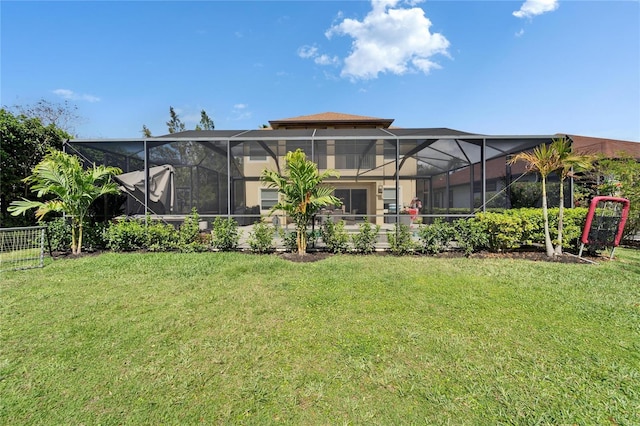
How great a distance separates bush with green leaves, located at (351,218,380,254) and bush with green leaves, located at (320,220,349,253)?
22 centimetres

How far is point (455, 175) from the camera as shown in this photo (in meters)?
9.18

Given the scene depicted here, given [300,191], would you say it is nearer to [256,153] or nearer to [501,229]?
[256,153]

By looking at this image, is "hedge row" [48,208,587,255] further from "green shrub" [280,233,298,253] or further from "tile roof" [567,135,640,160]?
"tile roof" [567,135,640,160]

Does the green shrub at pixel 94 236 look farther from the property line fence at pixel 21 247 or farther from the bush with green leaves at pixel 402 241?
the bush with green leaves at pixel 402 241

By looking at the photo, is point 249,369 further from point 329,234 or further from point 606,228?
point 606,228

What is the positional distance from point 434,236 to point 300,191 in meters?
3.30

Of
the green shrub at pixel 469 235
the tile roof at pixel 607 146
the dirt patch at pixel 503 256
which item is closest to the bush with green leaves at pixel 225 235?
the dirt patch at pixel 503 256

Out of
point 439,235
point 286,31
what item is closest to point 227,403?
point 439,235

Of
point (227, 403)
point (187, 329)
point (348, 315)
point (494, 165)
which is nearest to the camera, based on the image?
point (227, 403)

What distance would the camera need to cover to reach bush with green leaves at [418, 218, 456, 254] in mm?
6230

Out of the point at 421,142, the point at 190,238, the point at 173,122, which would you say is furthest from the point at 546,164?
the point at 173,122

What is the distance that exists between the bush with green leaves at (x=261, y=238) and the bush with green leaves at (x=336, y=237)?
1.29 meters

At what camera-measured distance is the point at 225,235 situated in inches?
255

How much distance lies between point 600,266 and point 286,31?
36.1 feet
